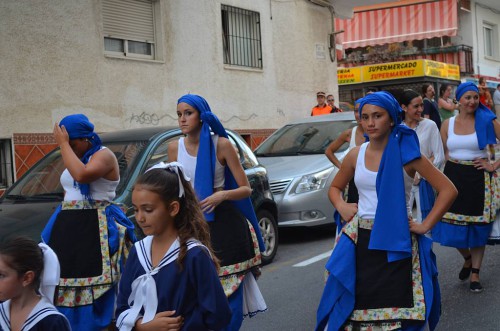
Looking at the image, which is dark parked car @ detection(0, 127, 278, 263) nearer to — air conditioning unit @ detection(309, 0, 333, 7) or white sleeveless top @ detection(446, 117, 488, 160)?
white sleeveless top @ detection(446, 117, 488, 160)

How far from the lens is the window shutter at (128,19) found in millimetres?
12711

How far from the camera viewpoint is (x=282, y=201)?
9.45m

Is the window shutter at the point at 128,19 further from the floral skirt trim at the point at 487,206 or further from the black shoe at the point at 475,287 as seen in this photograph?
the black shoe at the point at 475,287

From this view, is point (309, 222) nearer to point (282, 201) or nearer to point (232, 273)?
point (282, 201)

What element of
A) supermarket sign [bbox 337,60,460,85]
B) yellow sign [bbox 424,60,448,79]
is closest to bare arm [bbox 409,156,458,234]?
supermarket sign [bbox 337,60,460,85]

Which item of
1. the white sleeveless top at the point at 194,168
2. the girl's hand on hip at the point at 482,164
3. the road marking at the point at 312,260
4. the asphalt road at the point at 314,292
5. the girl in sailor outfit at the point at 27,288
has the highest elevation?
the white sleeveless top at the point at 194,168

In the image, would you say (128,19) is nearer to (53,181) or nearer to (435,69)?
(53,181)

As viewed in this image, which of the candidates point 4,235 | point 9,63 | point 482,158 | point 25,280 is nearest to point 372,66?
point 9,63

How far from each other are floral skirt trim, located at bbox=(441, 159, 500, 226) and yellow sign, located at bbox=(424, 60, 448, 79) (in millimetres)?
17696

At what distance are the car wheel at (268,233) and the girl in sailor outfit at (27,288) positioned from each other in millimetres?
5236

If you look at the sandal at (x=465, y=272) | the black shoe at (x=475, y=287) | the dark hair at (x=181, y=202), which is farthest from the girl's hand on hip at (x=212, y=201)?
the sandal at (x=465, y=272)

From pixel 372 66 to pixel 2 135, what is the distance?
16.5m

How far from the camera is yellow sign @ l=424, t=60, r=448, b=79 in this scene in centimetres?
2405

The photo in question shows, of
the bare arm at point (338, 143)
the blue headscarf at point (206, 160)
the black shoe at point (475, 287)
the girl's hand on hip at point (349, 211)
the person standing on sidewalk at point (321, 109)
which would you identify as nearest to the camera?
the girl's hand on hip at point (349, 211)
